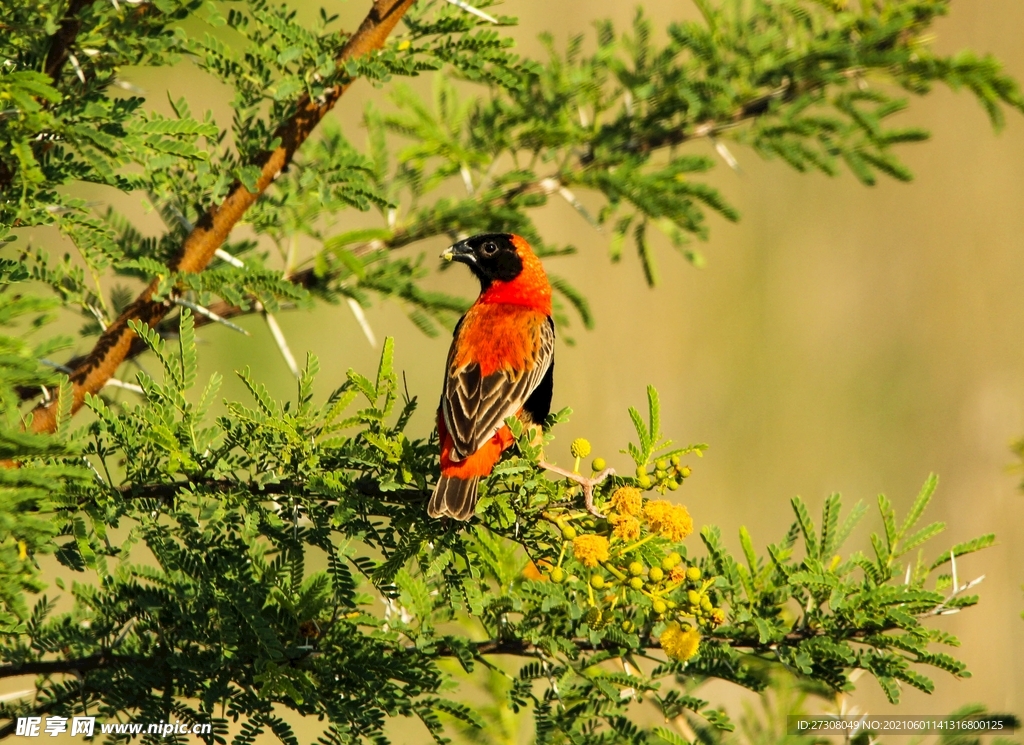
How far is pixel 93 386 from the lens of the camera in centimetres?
299

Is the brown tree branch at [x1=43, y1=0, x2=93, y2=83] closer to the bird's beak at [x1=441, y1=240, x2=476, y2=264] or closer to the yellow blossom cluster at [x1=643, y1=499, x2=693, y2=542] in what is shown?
the yellow blossom cluster at [x1=643, y1=499, x2=693, y2=542]

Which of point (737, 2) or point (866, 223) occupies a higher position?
point (866, 223)

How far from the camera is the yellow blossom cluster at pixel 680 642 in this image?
2.45 metres

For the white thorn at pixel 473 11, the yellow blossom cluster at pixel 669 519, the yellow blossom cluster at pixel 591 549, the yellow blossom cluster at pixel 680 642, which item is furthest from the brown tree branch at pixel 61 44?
the yellow blossom cluster at pixel 680 642

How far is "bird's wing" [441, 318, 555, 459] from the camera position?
345 cm

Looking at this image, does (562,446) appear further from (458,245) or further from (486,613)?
(486,613)

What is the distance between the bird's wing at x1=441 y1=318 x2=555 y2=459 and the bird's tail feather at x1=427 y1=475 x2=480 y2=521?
30cm

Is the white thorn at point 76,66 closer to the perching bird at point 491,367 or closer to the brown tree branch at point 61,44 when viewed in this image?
the brown tree branch at point 61,44

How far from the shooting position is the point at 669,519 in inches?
97.1

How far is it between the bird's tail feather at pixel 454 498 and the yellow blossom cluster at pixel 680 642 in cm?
67

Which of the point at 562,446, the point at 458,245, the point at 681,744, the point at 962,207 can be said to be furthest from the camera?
the point at 962,207

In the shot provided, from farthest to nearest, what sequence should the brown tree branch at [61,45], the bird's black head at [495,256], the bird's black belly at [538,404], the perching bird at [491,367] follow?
the bird's black head at [495,256] → the bird's black belly at [538,404] → the perching bird at [491,367] → the brown tree branch at [61,45]

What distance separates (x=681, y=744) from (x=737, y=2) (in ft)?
9.19

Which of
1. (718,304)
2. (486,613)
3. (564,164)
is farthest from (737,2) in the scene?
(718,304)
